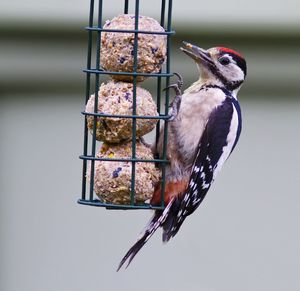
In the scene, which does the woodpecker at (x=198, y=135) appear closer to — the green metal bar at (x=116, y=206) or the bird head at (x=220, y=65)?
the bird head at (x=220, y=65)

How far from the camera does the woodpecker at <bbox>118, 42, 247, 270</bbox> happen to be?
5070 millimetres

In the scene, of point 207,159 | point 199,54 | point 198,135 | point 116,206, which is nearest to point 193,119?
point 198,135

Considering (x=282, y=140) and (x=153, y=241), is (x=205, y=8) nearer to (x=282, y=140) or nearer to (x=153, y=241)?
(x=282, y=140)

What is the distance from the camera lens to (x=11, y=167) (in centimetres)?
726

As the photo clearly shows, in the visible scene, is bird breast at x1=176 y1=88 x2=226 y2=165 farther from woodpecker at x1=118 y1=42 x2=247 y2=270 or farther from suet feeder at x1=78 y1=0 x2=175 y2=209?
suet feeder at x1=78 y1=0 x2=175 y2=209

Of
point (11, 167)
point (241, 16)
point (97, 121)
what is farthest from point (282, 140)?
point (97, 121)

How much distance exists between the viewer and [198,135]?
513 centimetres

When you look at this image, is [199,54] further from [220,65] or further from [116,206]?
[116,206]

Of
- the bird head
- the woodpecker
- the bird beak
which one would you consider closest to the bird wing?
the woodpecker

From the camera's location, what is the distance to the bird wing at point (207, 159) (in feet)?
16.6

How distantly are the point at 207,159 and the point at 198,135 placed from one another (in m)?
0.12

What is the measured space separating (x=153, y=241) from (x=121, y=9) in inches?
57.0

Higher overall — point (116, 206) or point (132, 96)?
point (132, 96)

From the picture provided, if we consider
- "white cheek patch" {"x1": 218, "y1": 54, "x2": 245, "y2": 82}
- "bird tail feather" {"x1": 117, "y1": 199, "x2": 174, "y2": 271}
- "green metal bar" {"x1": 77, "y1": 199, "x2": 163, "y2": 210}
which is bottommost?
"bird tail feather" {"x1": 117, "y1": 199, "x2": 174, "y2": 271}
